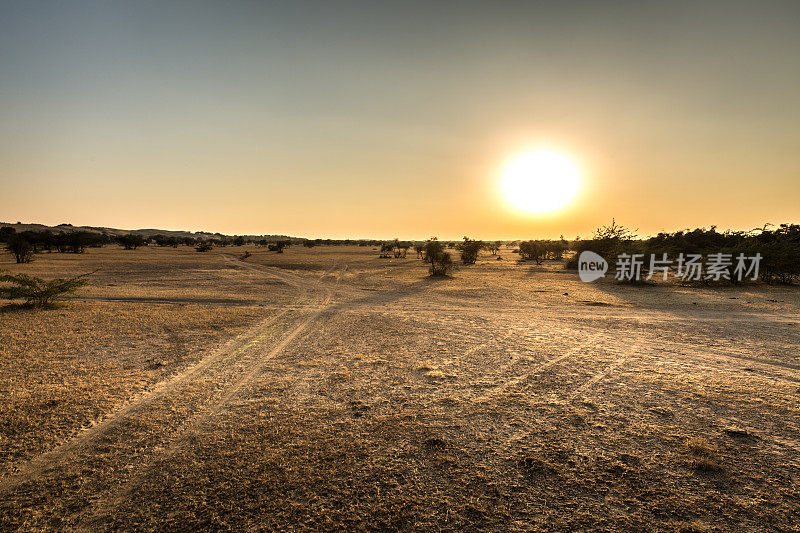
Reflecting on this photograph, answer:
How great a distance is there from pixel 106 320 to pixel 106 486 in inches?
412

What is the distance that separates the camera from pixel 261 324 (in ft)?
40.1

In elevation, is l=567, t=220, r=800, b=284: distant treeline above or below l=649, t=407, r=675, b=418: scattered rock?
above

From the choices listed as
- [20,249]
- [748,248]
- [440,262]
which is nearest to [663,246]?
[748,248]

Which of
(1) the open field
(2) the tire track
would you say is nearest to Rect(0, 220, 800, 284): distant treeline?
(1) the open field

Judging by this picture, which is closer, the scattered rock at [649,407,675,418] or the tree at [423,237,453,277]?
the scattered rock at [649,407,675,418]

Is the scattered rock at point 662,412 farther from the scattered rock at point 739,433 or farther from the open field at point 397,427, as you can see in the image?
the scattered rock at point 739,433

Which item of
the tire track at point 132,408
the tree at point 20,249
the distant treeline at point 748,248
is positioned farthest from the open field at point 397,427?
the tree at point 20,249

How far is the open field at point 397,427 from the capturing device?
3.62 meters

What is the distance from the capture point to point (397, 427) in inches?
206

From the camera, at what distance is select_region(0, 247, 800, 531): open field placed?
3623 millimetres

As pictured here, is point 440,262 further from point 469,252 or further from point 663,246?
point 663,246

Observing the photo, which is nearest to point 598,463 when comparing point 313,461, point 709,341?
point 313,461

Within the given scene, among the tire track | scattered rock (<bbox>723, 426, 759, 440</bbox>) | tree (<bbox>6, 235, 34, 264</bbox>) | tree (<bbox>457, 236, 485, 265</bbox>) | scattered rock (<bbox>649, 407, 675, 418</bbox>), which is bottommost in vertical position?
the tire track

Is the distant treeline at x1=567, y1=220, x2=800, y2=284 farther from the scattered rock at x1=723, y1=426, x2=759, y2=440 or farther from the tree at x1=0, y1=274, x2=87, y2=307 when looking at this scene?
the tree at x1=0, y1=274, x2=87, y2=307
